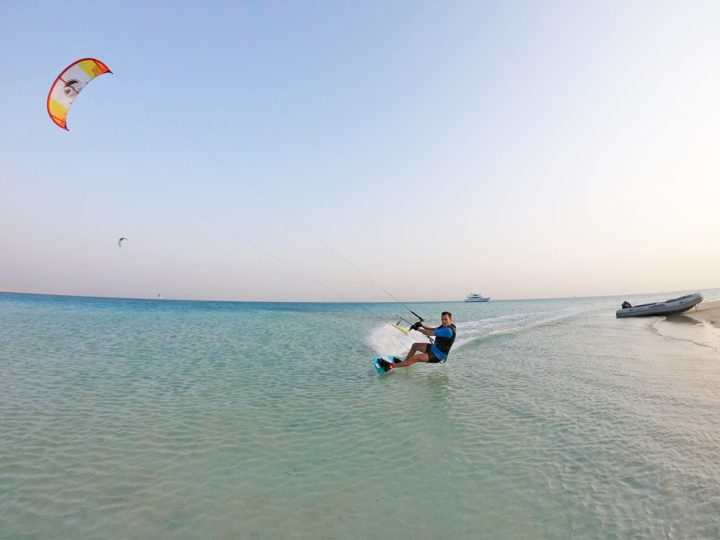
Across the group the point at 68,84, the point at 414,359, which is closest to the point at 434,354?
the point at 414,359

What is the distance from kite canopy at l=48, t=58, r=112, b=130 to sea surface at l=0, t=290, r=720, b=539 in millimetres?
9475

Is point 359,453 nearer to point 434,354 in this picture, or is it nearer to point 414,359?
point 414,359

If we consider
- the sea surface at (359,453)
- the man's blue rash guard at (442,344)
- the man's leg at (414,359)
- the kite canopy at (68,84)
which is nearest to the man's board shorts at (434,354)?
the man's blue rash guard at (442,344)

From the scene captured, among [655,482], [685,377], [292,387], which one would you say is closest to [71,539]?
[292,387]

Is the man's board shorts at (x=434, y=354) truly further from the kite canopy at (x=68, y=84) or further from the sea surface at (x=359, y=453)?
the kite canopy at (x=68, y=84)

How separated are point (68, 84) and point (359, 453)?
16.8 m

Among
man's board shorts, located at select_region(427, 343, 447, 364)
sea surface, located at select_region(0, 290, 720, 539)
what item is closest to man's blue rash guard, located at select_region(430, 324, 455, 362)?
man's board shorts, located at select_region(427, 343, 447, 364)

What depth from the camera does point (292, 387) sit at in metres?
→ 11.0

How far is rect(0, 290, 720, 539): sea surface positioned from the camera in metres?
4.52

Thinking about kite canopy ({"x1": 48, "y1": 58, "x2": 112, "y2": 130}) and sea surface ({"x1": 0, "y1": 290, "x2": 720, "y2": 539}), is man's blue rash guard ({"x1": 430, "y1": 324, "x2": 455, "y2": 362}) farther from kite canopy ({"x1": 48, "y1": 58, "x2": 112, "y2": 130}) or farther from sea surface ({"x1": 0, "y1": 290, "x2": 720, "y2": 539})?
kite canopy ({"x1": 48, "y1": 58, "x2": 112, "y2": 130})

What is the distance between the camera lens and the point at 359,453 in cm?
643

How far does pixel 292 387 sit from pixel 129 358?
892cm

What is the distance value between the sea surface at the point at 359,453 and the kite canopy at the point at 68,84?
31.1 feet

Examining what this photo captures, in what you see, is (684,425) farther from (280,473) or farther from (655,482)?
(280,473)
